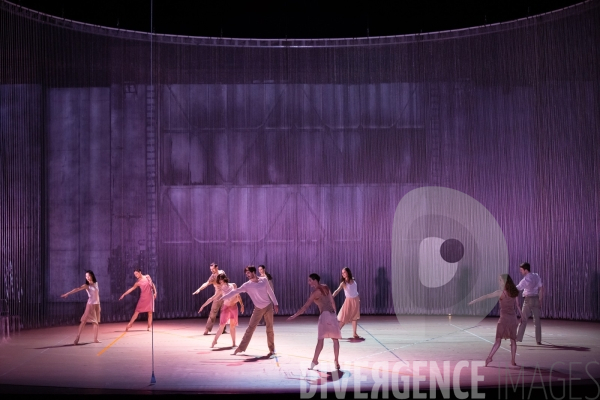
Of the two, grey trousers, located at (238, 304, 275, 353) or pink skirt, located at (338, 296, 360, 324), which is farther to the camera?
pink skirt, located at (338, 296, 360, 324)

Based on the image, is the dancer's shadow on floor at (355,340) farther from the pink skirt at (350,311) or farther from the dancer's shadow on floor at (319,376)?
the dancer's shadow on floor at (319,376)

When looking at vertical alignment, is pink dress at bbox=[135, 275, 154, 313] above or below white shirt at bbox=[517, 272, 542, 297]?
below

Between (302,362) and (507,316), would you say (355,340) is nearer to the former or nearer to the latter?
(302,362)

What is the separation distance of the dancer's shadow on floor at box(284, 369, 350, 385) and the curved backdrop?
987cm

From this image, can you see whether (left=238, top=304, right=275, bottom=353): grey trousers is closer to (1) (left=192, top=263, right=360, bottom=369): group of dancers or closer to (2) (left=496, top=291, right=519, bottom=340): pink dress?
(1) (left=192, top=263, right=360, bottom=369): group of dancers

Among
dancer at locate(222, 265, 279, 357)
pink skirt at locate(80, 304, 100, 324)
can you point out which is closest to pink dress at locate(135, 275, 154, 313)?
pink skirt at locate(80, 304, 100, 324)

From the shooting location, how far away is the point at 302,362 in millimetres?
10930

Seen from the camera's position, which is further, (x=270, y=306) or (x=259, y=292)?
(x=270, y=306)

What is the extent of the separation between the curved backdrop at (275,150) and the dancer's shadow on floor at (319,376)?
9.87 m

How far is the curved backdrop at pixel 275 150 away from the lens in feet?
61.8

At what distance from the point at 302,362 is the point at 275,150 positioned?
9.73m

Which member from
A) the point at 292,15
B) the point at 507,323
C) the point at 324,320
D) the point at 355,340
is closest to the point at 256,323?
the point at 324,320

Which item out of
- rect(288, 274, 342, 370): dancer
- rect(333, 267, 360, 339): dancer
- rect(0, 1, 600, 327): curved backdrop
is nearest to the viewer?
rect(288, 274, 342, 370): dancer

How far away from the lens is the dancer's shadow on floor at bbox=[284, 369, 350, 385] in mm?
9180
